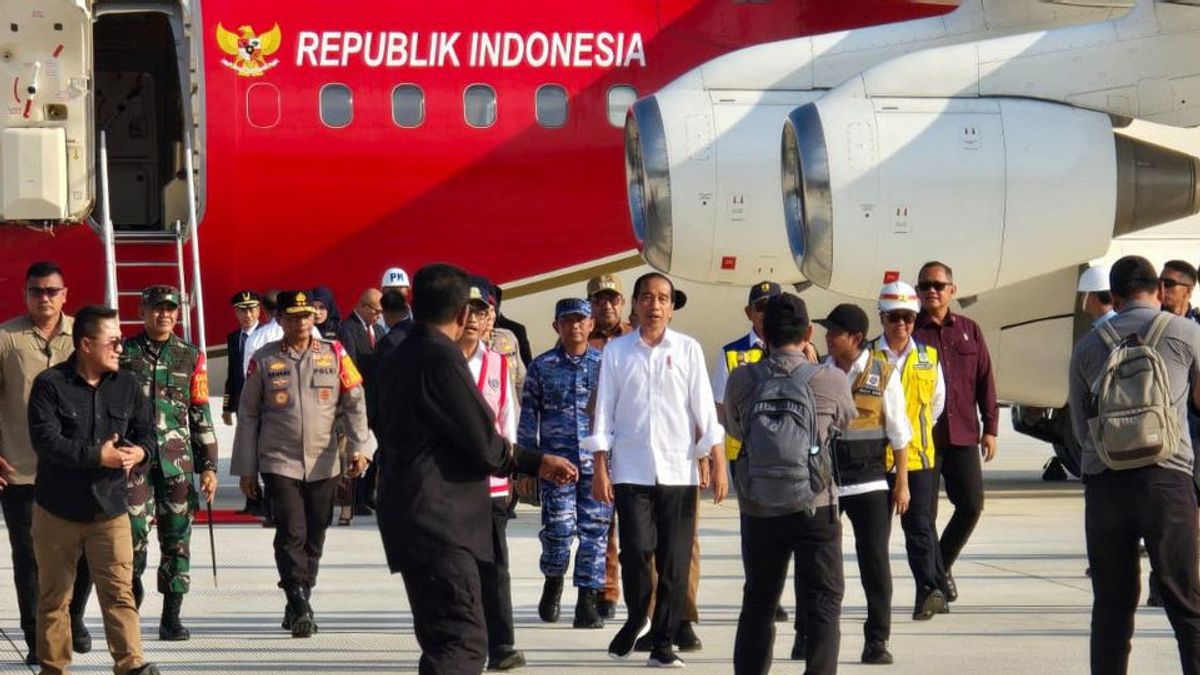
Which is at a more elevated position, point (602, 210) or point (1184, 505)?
point (602, 210)

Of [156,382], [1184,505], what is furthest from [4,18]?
[1184,505]

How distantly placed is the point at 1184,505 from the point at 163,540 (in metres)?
5.20

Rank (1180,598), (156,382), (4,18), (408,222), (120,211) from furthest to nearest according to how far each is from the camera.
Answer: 1. (120,211)
2. (408,222)
3. (4,18)
4. (156,382)
5. (1180,598)

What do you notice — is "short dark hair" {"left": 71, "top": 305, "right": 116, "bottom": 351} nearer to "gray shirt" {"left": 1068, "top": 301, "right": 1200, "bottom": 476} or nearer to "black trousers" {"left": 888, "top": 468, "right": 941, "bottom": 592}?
"gray shirt" {"left": 1068, "top": 301, "right": 1200, "bottom": 476}

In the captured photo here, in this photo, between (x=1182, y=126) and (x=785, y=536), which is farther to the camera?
(x=1182, y=126)

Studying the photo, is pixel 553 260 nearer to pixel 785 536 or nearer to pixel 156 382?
pixel 156 382

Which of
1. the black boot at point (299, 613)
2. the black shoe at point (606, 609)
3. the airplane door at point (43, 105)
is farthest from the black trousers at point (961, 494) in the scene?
the airplane door at point (43, 105)

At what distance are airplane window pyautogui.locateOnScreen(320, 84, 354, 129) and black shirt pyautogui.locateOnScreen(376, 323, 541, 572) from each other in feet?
29.8

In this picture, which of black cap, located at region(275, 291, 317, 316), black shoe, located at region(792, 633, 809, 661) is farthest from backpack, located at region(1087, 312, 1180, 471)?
black cap, located at region(275, 291, 317, 316)

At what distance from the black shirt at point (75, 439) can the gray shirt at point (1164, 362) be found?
4165 mm

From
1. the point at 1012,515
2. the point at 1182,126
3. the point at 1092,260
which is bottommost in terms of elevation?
the point at 1012,515

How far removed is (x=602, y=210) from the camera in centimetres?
1698

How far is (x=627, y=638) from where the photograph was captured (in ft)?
33.3

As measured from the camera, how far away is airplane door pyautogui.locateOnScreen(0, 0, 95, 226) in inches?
613
